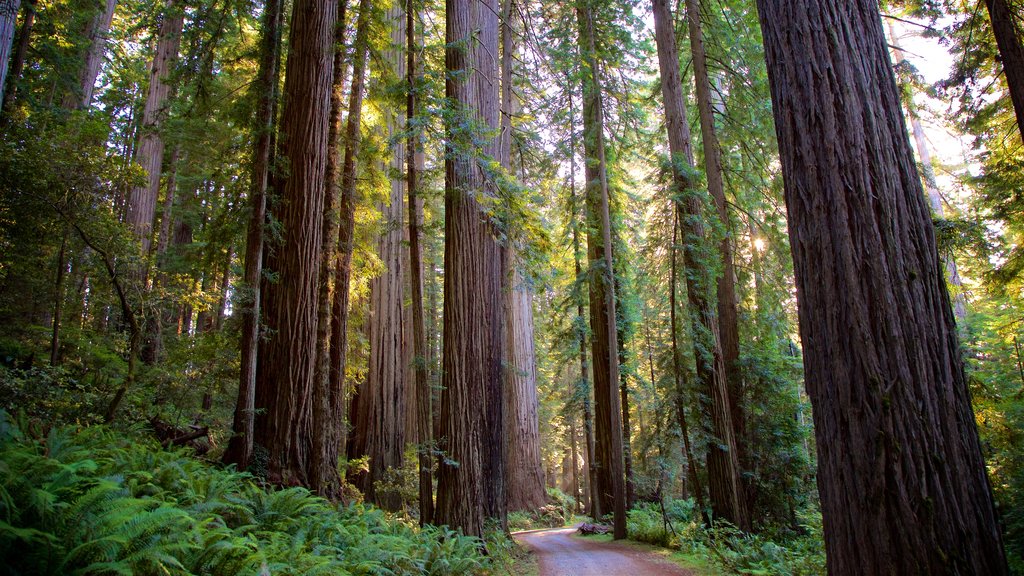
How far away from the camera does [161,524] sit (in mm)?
2791

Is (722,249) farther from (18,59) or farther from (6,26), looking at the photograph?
(18,59)

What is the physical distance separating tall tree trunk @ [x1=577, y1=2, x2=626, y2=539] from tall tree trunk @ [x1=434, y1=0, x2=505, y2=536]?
319cm

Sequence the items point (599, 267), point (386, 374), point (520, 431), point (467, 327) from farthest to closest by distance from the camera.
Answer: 1. point (520, 431)
2. point (386, 374)
3. point (599, 267)
4. point (467, 327)

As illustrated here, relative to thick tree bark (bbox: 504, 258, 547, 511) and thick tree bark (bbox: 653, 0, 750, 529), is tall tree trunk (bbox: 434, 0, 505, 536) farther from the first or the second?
thick tree bark (bbox: 504, 258, 547, 511)

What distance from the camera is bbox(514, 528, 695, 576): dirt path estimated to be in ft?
20.8

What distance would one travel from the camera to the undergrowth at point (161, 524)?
2500 mm

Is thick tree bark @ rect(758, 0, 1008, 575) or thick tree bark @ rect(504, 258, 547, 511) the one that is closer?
thick tree bark @ rect(758, 0, 1008, 575)

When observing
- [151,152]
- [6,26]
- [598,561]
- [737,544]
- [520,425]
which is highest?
[151,152]

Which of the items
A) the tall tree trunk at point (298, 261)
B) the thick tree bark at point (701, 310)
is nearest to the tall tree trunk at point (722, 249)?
the thick tree bark at point (701, 310)

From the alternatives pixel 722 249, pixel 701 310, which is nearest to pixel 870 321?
pixel 701 310

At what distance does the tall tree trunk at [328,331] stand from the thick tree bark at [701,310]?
6.30m

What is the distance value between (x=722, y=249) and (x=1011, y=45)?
5.66m

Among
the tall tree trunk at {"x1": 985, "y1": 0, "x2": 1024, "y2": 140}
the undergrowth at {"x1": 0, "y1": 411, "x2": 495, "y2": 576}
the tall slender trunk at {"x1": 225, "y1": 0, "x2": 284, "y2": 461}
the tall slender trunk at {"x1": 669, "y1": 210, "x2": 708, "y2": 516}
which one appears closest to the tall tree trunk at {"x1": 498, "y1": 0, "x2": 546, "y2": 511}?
the tall slender trunk at {"x1": 669, "y1": 210, "x2": 708, "y2": 516}

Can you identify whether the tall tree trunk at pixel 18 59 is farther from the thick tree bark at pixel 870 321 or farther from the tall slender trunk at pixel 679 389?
the tall slender trunk at pixel 679 389
